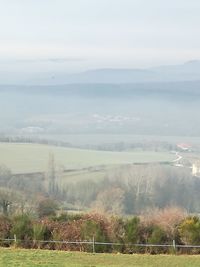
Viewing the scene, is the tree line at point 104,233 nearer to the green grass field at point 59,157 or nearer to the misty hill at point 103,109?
the green grass field at point 59,157

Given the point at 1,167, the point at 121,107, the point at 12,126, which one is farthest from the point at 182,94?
the point at 1,167

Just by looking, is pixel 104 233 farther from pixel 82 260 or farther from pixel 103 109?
pixel 103 109

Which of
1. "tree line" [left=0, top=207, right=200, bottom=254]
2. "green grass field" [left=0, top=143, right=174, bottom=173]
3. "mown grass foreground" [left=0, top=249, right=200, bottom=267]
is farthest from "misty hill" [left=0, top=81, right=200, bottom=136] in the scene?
"mown grass foreground" [left=0, top=249, right=200, bottom=267]

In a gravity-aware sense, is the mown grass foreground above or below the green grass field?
below

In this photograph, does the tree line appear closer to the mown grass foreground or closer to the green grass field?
the mown grass foreground

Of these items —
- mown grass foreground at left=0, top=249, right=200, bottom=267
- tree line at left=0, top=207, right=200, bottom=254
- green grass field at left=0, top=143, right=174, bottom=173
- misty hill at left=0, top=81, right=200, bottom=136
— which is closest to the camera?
mown grass foreground at left=0, top=249, right=200, bottom=267

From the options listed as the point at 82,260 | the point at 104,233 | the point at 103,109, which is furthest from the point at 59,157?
the point at 103,109
